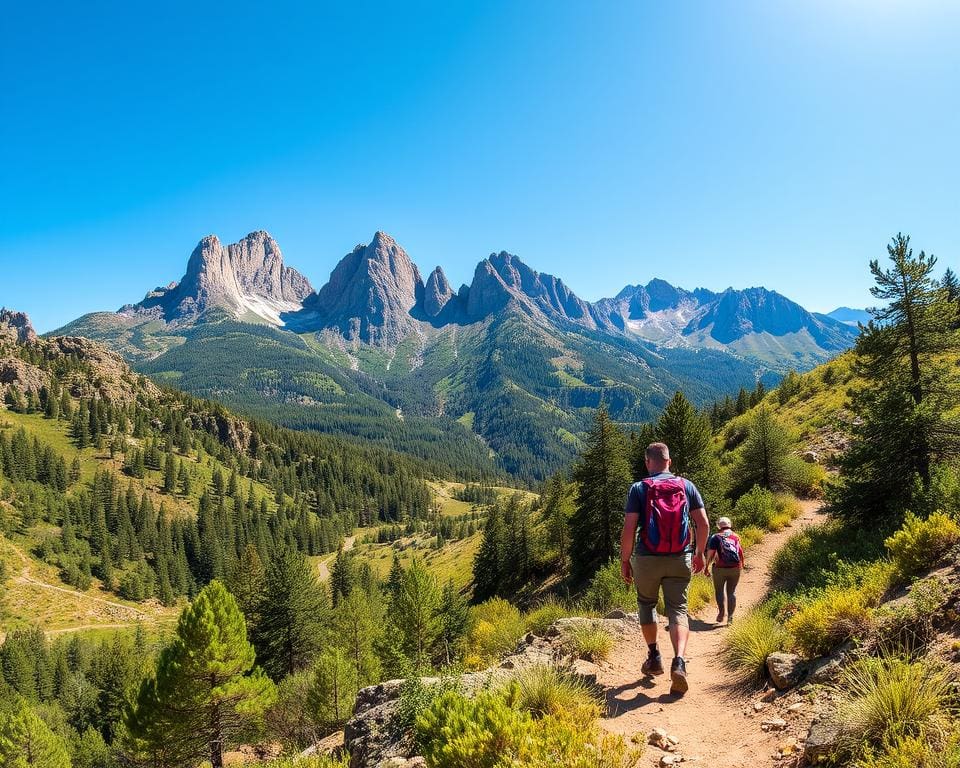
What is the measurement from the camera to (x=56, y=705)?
56562 millimetres

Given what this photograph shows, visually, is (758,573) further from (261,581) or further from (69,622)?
(69,622)

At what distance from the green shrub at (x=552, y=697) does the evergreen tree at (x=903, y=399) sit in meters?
12.0

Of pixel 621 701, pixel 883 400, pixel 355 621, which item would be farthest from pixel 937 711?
pixel 355 621

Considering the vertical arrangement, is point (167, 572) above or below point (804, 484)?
below

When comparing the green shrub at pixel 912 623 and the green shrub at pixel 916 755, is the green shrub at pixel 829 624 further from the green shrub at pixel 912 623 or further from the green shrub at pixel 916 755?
the green shrub at pixel 916 755

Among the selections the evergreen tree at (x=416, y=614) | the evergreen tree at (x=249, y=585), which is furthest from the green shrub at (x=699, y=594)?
the evergreen tree at (x=249, y=585)

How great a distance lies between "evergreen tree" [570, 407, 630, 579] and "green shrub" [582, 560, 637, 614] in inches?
483

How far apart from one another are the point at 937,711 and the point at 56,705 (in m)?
85.5

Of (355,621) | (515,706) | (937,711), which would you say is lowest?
(355,621)

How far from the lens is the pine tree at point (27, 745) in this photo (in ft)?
96.1

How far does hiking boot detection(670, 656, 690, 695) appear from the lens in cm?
693

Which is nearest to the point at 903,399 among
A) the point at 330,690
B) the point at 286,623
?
the point at 330,690

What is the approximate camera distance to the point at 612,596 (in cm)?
1462

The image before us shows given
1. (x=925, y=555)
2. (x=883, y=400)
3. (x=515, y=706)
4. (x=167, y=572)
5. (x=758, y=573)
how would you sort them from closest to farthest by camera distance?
(x=515, y=706) < (x=925, y=555) < (x=883, y=400) < (x=758, y=573) < (x=167, y=572)
